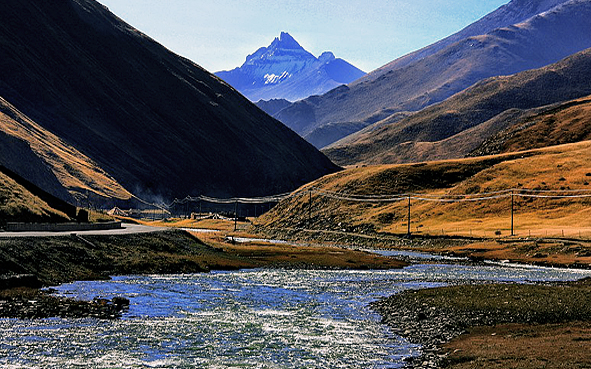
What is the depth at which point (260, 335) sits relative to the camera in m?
37.1

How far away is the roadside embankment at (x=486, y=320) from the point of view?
29000 mm

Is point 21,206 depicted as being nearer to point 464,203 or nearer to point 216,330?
point 216,330

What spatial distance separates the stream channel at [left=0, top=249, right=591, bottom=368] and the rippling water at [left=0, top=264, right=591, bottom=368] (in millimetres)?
51

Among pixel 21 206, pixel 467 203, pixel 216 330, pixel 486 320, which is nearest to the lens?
pixel 216 330

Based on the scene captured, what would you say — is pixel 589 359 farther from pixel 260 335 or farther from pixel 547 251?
pixel 547 251

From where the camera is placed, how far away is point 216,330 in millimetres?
38188

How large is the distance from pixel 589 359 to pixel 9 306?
33201 millimetres

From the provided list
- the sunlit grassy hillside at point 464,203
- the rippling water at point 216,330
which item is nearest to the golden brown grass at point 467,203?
the sunlit grassy hillside at point 464,203

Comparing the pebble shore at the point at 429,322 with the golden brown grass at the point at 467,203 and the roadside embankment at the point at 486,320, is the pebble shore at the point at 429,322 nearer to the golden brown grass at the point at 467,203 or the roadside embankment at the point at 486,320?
the roadside embankment at the point at 486,320

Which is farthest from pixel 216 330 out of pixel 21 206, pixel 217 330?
pixel 21 206

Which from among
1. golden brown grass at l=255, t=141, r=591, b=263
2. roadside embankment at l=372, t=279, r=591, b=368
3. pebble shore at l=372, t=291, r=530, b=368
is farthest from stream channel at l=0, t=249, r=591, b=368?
golden brown grass at l=255, t=141, r=591, b=263

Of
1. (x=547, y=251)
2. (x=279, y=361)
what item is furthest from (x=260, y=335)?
(x=547, y=251)

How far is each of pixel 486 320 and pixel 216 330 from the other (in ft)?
53.5

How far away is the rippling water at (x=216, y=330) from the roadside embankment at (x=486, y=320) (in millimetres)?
1774
